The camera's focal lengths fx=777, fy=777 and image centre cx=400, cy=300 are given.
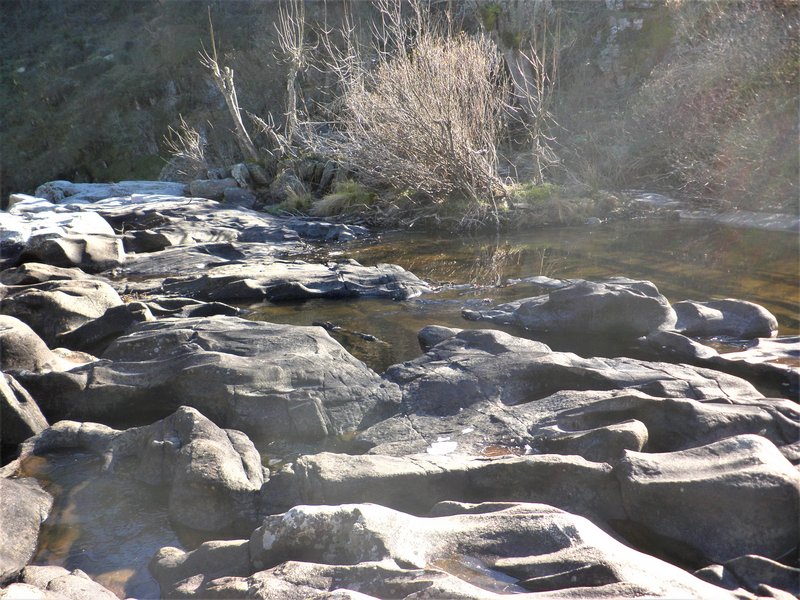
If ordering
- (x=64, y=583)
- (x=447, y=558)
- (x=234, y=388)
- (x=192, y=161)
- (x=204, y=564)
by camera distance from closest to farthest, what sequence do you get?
(x=447, y=558) < (x=64, y=583) < (x=204, y=564) < (x=234, y=388) < (x=192, y=161)

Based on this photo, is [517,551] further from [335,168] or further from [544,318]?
[335,168]

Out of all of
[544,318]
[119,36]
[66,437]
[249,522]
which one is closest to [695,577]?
[249,522]

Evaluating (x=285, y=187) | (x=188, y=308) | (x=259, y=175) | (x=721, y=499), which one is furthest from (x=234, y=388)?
(x=259, y=175)

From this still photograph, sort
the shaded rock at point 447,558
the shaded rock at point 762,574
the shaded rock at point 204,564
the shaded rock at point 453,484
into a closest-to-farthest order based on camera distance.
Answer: the shaded rock at point 447,558
the shaded rock at point 762,574
the shaded rock at point 204,564
the shaded rock at point 453,484

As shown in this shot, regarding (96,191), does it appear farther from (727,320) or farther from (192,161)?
(727,320)

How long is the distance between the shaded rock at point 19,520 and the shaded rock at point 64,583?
0.09 meters

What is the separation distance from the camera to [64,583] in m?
3.64

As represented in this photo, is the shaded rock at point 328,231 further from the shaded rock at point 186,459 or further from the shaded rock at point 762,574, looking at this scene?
the shaded rock at point 762,574

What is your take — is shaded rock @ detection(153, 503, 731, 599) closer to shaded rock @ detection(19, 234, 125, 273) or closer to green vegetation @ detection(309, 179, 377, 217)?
shaded rock @ detection(19, 234, 125, 273)

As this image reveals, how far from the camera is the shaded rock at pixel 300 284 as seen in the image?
10269 mm

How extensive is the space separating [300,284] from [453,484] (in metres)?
6.38

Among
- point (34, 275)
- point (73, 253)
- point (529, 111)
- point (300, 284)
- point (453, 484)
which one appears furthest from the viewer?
point (529, 111)

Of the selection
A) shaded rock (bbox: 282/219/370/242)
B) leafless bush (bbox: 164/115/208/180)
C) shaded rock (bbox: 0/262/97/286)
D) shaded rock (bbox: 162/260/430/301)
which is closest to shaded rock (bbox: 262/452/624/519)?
shaded rock (bbox: 162/260/430/301)

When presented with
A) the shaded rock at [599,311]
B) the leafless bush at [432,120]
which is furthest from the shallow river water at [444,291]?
the leafless bush at [432,120]
